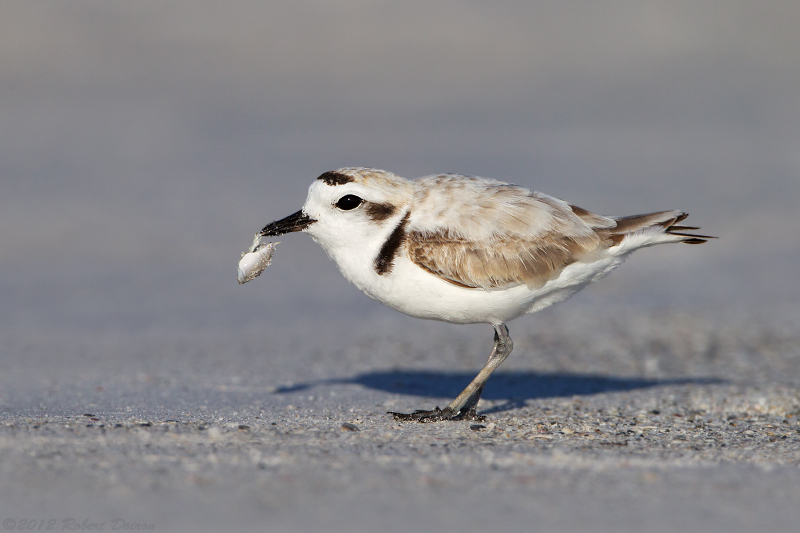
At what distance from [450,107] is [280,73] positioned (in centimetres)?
510

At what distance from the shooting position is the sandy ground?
3.38 metres

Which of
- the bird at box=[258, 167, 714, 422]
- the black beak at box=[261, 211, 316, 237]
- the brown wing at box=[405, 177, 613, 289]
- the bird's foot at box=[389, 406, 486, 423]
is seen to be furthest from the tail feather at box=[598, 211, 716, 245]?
the black beak at box=[261, 211, 316, 237]

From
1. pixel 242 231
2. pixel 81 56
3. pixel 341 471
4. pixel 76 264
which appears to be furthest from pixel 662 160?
pixel 341 471

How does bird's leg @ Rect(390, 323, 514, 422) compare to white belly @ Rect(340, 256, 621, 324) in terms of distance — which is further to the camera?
bird's leg @ Rect(390, 323, 514, 422)

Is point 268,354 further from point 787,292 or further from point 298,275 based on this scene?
point 787,292

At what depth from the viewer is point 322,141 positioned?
67.6 feet

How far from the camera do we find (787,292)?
35.9ft

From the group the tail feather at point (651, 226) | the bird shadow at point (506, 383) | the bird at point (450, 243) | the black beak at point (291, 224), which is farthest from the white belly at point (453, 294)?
the bird shadow at point (506, 383)

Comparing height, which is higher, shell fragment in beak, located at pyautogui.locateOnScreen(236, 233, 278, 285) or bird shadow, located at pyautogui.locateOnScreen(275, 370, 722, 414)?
shell fragment in beak, located at pyautogui.locateOnScreen(236, 233, 278, 285)

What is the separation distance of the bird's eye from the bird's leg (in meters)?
1.19

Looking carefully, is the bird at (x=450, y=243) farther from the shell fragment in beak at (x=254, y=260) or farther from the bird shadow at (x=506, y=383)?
the bird shadow at (x=506, y=383)

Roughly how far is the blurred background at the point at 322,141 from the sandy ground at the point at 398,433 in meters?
1.42

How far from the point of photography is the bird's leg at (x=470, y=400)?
17.4 ft

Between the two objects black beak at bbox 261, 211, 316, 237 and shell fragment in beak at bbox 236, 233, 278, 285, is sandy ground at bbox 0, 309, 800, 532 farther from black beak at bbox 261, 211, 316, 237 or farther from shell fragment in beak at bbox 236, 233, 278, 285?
black beak at bbox 261, 211, 316, 237
